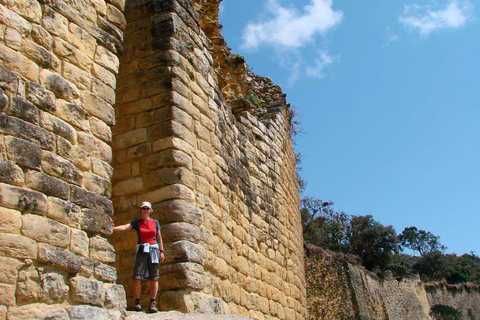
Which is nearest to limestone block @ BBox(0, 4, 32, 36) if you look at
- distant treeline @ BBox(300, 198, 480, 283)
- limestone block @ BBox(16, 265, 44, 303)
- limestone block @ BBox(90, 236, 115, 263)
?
limestone block @ BBox(90, 236, 115, 263)

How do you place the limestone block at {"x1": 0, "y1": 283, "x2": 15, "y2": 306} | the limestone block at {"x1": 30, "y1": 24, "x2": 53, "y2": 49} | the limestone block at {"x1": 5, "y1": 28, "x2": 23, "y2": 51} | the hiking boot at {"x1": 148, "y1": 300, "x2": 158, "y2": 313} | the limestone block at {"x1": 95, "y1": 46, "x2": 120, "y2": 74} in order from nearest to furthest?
the limestone block at {"x1": 0, "y1": 283, "x2": 15, "y2": 306}, the limestone block at {"x1": 5, "y1": 28, "x2": 23, "y2": 51}, the limestone block at {"x1": 30, "y1": 24, "x2": 53, "y2": 49}, the hiking boot at {"x1": 148, "y1": 300, "x2": 158, "y2": 313}, the limestone block at {"x1": 95, "y1": 46, "x2": 120, "y2": 74}

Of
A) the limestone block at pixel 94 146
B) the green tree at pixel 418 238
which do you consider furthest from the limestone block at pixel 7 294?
the green tree at pixel 418 238

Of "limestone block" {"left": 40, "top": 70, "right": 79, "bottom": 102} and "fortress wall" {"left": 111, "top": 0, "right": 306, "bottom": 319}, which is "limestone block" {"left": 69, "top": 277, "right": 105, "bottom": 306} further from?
"limestone block" {"left": 40, "top": 70, "right": 79, "bottom": 102}

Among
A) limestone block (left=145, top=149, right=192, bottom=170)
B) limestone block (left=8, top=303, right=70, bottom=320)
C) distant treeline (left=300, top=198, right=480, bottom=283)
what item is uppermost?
distant treeline (left=300, top=198, right=480, bottom=283)

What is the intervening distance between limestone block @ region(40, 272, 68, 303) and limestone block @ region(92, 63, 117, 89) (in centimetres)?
173

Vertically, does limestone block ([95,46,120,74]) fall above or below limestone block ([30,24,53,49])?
above

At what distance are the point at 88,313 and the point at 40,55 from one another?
1.88 m

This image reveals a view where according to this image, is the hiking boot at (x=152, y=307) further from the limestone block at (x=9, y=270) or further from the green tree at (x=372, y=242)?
the green tree at (x=372, y=242)

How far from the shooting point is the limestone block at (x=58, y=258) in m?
3.54

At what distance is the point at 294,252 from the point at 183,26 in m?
4.59

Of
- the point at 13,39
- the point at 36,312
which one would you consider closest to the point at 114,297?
the point at 36,312

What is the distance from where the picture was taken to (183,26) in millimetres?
6027

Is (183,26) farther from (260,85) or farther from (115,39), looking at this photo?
(260,85)

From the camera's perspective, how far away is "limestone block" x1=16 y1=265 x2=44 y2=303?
3344 mm
